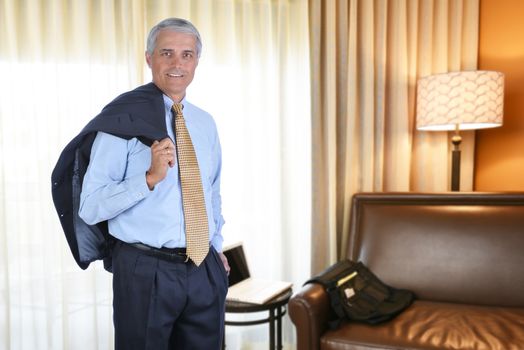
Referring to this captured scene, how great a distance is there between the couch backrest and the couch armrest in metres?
0.59

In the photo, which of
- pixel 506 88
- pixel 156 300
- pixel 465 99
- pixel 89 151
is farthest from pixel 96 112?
pixel 506 88

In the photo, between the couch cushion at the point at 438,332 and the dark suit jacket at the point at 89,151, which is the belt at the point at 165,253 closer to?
the dark suit jacket at the point at 89,151

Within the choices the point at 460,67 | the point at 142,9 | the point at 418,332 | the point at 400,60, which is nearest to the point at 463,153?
the point at 460,67

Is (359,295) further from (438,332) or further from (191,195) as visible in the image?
(191,195)

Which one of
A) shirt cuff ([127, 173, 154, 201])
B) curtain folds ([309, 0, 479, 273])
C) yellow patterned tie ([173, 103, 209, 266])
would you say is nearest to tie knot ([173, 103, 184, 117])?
yellow patterned tie ([173, 103, 209, 266])

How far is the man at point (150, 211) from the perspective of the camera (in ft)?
3.88

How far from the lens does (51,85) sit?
2260 mm

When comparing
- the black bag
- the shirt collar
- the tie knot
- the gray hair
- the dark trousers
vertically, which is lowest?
the black bag

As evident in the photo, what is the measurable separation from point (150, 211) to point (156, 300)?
255 millimetres

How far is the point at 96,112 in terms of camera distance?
90.4 inches

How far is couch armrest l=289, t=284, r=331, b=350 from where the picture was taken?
1.72m

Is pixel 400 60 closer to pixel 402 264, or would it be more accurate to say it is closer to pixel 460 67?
pixel 460 67

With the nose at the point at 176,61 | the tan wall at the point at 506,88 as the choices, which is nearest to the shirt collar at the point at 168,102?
the nose at the point at 176,61

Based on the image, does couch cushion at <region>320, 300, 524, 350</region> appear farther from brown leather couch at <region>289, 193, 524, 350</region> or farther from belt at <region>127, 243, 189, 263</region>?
belt at <region>127, 243, 189, 263</region>
